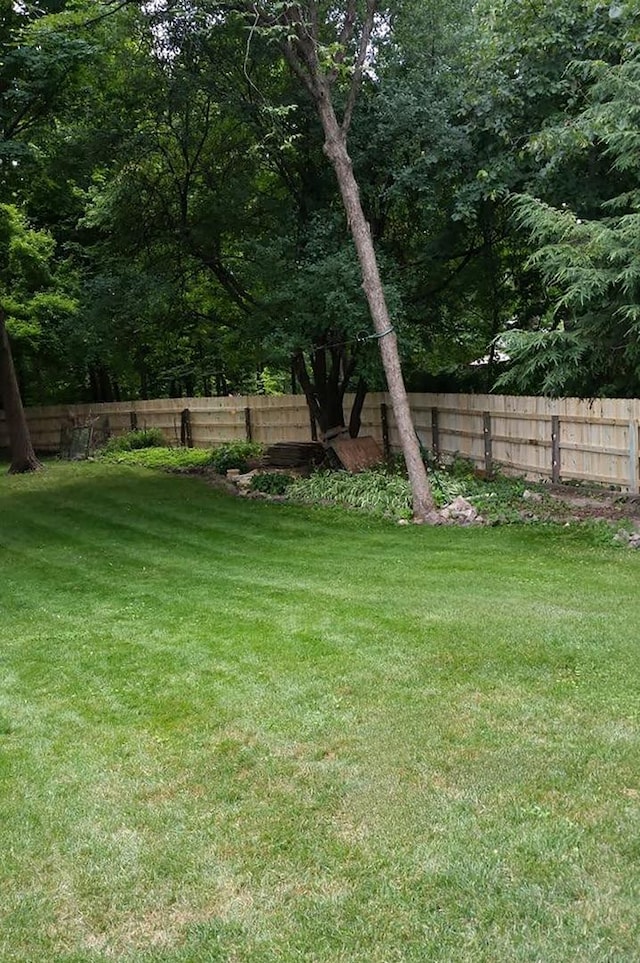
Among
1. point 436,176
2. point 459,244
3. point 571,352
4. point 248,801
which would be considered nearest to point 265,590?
point 248,801

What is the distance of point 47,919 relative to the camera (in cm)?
257

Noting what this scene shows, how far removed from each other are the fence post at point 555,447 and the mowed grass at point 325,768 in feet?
11.5

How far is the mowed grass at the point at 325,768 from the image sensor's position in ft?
8.09

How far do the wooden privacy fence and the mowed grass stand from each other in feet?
9.29

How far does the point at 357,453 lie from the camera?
13352 mm

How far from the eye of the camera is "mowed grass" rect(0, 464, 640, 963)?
2.47 m

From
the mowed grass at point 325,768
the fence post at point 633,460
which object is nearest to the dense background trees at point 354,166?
the fence post at point 633,460

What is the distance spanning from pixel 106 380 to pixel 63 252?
5.38m

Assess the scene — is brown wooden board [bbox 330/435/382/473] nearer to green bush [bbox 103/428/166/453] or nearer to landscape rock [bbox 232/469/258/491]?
landscape rock [bbox 232/469/258/491]

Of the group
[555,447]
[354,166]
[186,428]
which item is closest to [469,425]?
[555,447]

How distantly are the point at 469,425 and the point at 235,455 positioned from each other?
4.85 m

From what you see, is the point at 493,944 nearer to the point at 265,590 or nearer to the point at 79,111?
the point at 265,590

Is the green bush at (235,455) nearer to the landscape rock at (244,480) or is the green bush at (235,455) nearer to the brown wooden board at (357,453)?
the landscape rock at (244,480)

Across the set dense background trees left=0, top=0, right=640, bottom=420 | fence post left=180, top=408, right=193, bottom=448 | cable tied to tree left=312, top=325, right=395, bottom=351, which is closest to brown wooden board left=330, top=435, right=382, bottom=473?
dense background trees left=0, top=0, right=640, bottom=420
